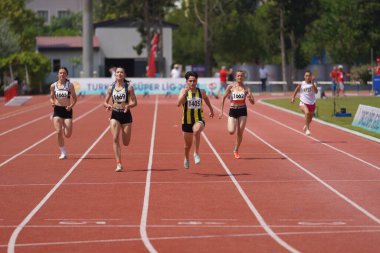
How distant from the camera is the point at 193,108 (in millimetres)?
15719

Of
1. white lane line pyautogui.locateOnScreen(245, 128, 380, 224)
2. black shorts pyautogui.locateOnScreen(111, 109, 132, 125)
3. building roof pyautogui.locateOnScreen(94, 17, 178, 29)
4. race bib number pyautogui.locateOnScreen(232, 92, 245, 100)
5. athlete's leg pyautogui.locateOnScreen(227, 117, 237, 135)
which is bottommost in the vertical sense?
white lane line pyautogui.locateOnScreen(245, 128, 380, 224)

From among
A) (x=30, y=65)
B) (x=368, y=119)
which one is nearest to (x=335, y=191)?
(x=368, y=119)

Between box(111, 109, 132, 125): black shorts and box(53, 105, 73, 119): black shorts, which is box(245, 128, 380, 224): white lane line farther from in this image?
box(53, 105, 73, 119): black shorts

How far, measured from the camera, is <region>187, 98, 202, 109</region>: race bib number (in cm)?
1566

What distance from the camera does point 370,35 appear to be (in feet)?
190

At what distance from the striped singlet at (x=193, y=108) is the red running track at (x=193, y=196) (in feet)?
3.12

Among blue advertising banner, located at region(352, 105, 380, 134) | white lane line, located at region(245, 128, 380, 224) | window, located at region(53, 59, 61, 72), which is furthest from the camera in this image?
window, located at region(53, 59, 61, 72)

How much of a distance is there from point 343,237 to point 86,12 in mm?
50822

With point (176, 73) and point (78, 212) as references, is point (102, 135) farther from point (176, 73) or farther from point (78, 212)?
point (176, 73)

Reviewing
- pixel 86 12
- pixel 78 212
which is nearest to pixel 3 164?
pixel 78 212

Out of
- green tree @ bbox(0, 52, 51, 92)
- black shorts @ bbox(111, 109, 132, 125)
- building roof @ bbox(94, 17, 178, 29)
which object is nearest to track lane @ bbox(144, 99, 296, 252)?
black shorts @ bbox(111, 109, 132, 125)

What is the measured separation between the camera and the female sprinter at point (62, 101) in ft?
58.6

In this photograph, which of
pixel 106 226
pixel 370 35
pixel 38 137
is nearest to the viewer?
pixel 106 226

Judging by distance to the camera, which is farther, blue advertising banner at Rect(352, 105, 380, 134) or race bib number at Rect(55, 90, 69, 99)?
blue advertising banner at Rect(352, 105, 380, 134)
